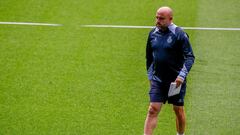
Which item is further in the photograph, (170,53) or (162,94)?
(162,94)

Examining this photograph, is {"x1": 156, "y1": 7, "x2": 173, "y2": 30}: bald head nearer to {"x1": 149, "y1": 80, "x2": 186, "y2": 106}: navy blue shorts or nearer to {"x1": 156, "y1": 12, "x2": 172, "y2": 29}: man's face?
{"x1": 156, "y1": 12, "x2": 172, "y2": 29}: man's face

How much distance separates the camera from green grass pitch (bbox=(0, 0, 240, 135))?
443 inches

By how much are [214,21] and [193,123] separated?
4.92m

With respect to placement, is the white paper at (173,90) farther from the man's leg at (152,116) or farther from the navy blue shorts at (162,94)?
the man's leg at (152,116)

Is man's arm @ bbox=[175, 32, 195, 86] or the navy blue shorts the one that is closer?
man's arm @ bbox=[175, 32, 195, 86]

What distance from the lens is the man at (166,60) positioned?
32.0 ft

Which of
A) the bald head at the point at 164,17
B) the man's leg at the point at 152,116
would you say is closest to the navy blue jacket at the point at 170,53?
the bald head at the point at 164,17

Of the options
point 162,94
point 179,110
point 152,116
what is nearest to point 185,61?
point 162,94

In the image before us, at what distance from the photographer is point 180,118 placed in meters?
10.2

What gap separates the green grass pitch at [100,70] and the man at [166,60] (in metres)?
0.94

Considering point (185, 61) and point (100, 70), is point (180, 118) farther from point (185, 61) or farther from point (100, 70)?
point (100, 70)

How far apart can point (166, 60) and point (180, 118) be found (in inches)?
37.1

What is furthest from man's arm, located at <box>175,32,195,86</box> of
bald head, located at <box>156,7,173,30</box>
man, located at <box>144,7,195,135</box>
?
bald head, located at <box>156,7,173,30</box>

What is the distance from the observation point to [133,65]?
44.0 feet
